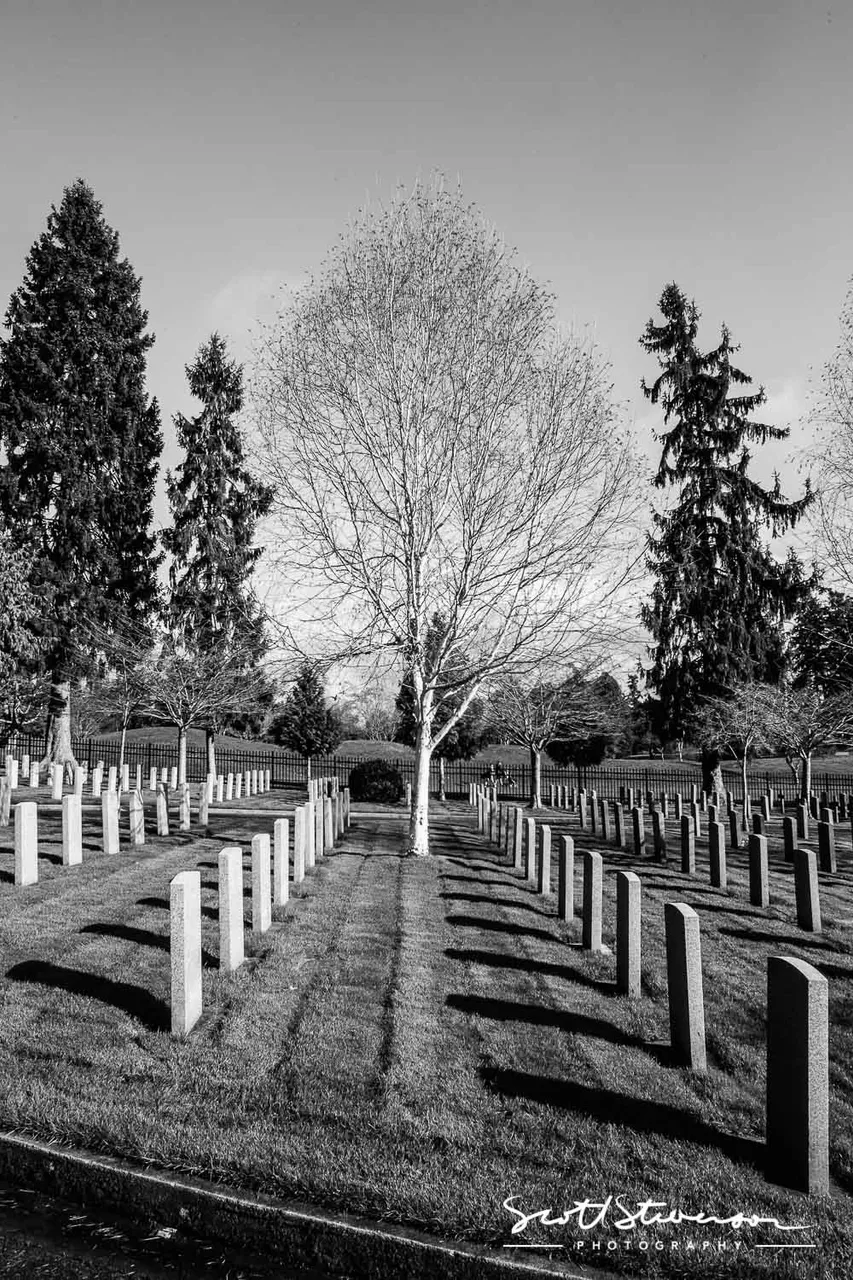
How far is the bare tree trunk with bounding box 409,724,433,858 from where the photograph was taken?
13867 mm

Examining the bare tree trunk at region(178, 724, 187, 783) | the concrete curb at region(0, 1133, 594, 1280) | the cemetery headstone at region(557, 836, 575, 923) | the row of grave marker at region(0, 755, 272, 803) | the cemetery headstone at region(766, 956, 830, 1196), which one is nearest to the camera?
the concrete curb at region(0, 1133, 594, 1280)

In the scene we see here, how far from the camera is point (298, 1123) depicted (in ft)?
12.7

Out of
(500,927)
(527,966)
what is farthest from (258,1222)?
(500,927)

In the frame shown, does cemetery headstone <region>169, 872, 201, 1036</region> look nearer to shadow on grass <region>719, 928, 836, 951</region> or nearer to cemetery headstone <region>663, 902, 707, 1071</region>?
cemetery headstone <region>663, 902, 707, 1071</region>

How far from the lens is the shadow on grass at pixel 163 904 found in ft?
26.7

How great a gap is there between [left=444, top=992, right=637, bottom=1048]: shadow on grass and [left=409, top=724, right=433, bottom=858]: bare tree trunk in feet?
26.2

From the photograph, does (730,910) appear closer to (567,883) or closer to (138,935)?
(567,883)

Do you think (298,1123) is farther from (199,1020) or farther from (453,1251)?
(199,1020)

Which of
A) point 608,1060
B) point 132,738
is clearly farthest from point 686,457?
point 132,738

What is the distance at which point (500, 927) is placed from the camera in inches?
327

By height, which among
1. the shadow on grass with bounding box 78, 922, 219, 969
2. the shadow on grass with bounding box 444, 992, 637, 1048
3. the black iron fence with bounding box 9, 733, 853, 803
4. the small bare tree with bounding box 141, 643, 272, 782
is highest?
the small bare tree with bounding box 141, 643, 272, 782

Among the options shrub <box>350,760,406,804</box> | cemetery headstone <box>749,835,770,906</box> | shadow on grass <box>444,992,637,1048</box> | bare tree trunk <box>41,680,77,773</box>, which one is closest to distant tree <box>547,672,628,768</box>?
shrub <box>350,760,406,804</box>

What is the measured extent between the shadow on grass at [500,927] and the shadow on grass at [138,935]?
2.75 meters

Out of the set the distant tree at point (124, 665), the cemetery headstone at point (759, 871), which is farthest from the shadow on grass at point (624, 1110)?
the distant tree at point (124, 665)
